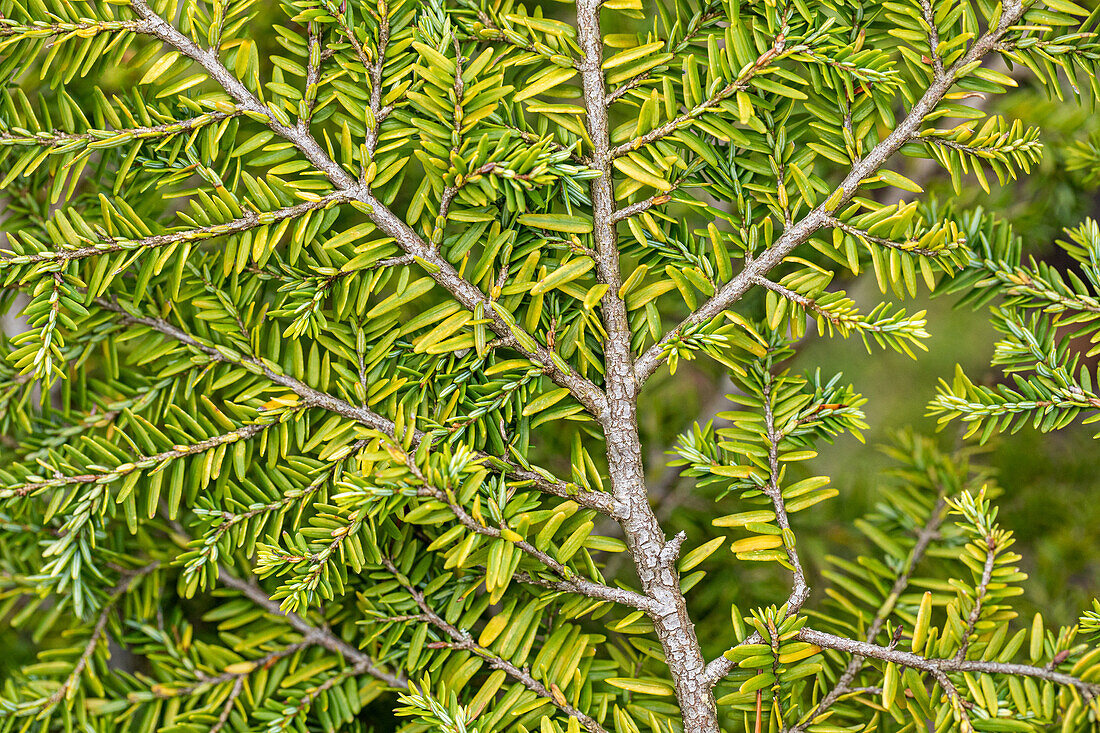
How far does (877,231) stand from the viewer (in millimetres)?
419

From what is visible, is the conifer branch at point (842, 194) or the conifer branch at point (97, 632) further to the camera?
the conifer branch at point (97, 632)

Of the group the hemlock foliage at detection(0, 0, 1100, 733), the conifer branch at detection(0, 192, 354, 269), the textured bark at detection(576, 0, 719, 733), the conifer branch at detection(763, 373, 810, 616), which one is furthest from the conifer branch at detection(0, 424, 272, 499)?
the conifer branch at detection(763, 373, 810, 616)

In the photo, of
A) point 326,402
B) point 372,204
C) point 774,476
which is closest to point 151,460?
point 326,402

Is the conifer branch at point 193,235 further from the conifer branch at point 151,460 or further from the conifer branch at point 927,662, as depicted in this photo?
the conifer branch at point 927,662

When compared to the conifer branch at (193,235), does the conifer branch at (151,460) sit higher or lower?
lower

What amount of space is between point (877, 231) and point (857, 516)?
392 mm

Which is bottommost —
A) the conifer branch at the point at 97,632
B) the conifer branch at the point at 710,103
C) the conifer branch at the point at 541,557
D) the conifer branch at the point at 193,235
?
the conifer branch at the point at 97,632

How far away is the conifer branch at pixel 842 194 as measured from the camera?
404 millimetres

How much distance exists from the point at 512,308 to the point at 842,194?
21 centimetres

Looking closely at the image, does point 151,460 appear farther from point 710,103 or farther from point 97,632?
point 710,103

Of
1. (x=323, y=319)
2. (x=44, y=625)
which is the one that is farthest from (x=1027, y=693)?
(x=44, y=625)

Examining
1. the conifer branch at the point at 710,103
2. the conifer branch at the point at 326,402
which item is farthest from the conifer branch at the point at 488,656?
the conifer branch at the point at 710,103

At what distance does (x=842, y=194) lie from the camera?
1.36 feet

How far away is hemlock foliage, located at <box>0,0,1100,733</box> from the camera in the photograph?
0.40 m
